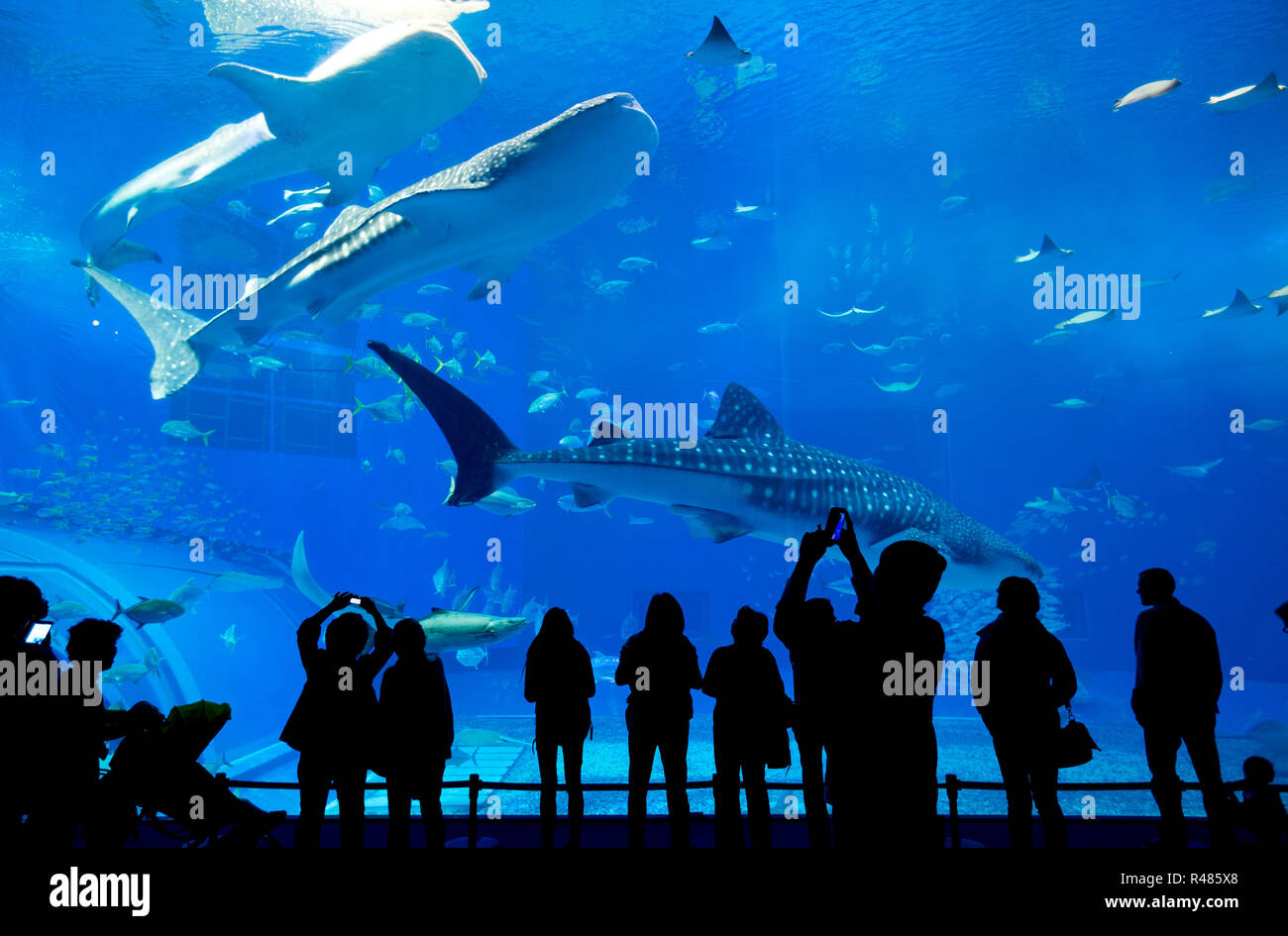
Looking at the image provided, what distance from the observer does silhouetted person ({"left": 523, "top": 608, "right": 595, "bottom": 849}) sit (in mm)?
3121

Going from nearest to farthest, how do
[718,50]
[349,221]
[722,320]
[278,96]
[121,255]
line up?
[278,96] → [349,221] → [121,255] → [718,50] → [722,320]

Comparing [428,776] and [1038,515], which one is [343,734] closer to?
[428,776]

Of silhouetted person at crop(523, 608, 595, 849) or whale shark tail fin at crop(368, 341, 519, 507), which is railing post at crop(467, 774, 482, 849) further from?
whale shark tail fin at crop(368, 341, 519, 507)

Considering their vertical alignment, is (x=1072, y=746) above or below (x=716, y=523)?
below

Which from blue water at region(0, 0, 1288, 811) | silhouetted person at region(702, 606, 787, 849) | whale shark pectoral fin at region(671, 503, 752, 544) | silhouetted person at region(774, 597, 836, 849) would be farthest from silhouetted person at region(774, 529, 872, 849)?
blue water at region(0, 0, 1288, 811)

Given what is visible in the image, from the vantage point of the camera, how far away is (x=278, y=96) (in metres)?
4.75

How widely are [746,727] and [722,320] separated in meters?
27.5

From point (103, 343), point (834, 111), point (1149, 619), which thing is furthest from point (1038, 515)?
point (103, 343)

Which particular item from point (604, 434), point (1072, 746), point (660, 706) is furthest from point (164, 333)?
point (1072, 746)

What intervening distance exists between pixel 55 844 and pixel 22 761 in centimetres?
40

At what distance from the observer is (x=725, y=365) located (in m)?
31.1

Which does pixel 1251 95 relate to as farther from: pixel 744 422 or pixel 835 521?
pixel 835 521

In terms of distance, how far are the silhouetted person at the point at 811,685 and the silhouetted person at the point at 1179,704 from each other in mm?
1564

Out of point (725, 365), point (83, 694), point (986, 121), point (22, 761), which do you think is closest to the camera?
point (22, 761)
